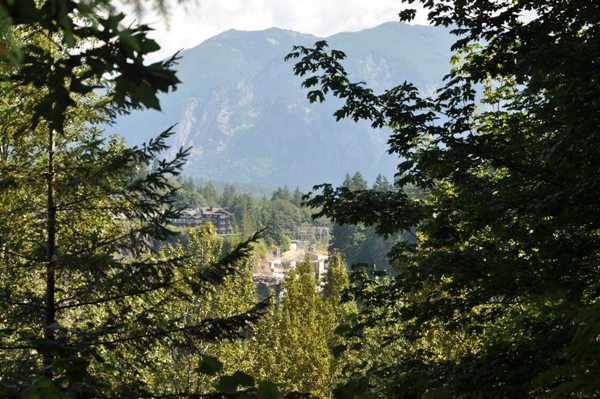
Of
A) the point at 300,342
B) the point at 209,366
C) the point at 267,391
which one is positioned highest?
the point at 300,342

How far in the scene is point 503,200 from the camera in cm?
504

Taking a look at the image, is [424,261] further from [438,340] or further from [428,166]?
[438,340]

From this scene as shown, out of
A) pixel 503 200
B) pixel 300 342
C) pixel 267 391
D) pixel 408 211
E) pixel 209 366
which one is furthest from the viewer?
pixel 300 342

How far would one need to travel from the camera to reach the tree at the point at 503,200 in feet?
14.9

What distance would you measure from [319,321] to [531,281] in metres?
18.8

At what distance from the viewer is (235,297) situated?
18.0 m

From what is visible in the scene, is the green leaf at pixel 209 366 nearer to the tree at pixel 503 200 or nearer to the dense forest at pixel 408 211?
the dense forest at pixel 408 211

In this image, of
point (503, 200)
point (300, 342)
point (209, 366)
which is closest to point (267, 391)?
point (209, 366)

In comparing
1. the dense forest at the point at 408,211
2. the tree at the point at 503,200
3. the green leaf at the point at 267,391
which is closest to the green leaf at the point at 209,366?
the dense forest at the point at 408,211

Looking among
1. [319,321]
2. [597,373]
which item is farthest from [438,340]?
[597,373]

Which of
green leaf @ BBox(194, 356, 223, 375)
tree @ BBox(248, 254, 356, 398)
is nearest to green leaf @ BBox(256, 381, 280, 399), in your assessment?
green leaf @ BBox(194, 356, 223, 375)

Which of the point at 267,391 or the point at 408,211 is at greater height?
the point at 408,211

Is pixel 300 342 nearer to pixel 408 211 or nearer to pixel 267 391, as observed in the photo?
pixel 408 211

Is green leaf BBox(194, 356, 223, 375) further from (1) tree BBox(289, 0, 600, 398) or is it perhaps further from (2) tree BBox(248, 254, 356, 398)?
(2) tree BBox(248, 254, 356, 398)
